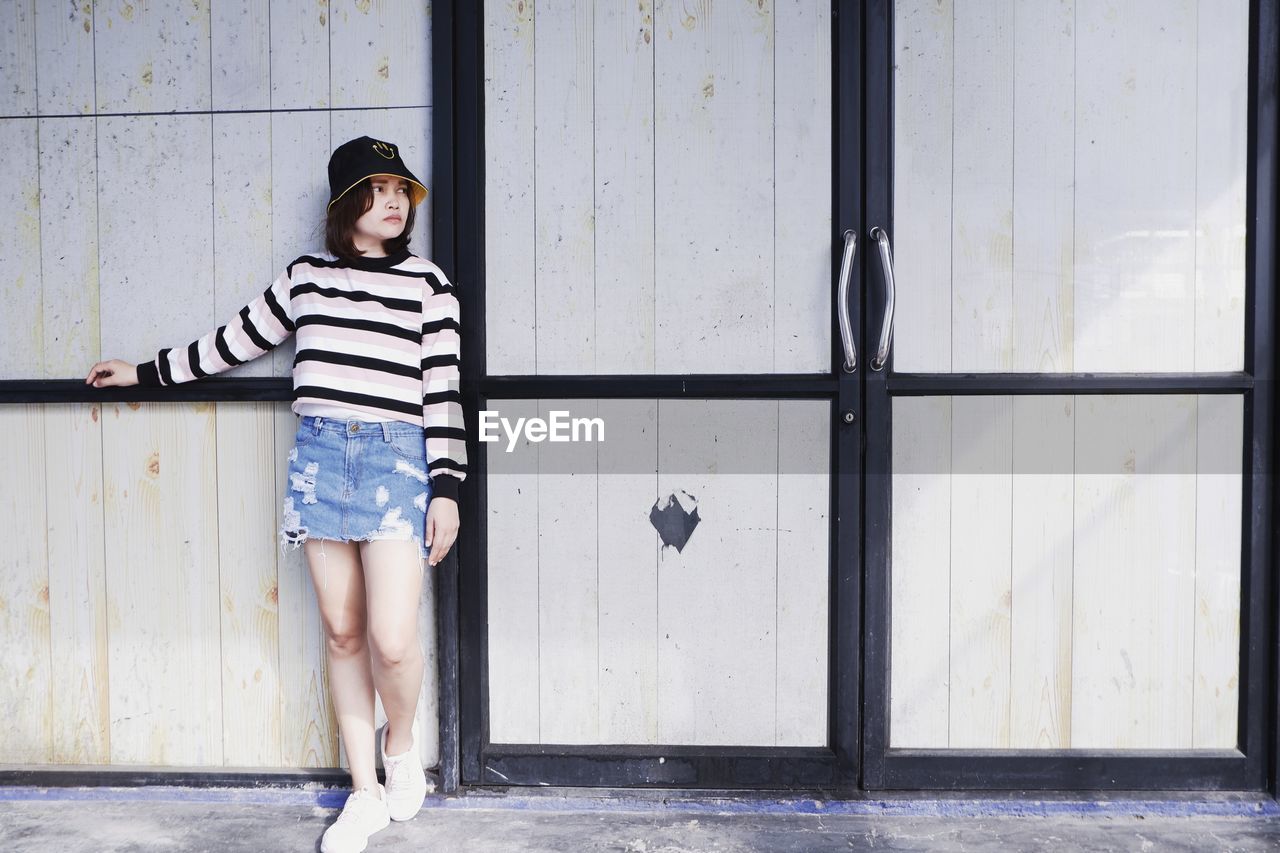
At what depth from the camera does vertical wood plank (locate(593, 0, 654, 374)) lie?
1.88 m

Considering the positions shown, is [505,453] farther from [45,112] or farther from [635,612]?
[45,112]

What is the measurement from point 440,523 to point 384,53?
3.45ft

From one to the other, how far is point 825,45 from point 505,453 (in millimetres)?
1151

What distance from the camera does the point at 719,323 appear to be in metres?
1.90

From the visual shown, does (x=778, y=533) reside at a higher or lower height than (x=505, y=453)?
lower

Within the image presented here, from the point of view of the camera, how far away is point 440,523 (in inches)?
69.1

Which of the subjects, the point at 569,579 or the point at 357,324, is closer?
the point at 357,324

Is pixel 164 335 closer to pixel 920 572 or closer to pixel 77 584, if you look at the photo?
pixel 77 584

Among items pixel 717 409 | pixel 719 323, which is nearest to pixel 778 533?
pixel 717 409

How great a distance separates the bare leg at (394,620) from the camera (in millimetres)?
1730

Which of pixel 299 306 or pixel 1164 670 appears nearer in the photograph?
pixel 299 306

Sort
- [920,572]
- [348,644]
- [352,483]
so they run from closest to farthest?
[352,483] < [348,644] < [920,572]

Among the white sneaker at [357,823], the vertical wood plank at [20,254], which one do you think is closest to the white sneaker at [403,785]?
the white sneaker at [357,823]

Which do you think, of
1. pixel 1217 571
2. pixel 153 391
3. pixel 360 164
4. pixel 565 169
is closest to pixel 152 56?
pixel 360 164
